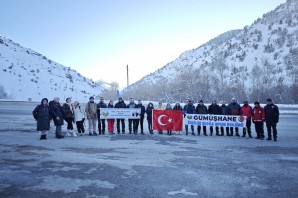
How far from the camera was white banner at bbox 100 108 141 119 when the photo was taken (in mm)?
16328

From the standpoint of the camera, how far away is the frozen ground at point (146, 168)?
258 inches

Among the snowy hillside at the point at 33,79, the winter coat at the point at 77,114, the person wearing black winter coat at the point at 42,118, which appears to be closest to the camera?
the person wearing black winter coat at the point at 42,118

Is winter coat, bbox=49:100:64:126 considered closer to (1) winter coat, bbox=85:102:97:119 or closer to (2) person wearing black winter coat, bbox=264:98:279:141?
(1) winter coat, bbox=85:102:97:119

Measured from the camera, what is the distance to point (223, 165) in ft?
29.1

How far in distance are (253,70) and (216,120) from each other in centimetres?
3577

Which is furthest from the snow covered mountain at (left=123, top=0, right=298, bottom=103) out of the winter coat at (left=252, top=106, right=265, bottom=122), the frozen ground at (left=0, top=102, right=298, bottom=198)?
the frozen ground at (left=0, top=102, right=298, bottom=198)

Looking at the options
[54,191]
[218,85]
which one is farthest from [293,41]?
[54,191]

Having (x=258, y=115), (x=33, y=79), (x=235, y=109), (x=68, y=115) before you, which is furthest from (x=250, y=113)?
(x=33, y=79)

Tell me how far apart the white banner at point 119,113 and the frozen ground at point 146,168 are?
305cm

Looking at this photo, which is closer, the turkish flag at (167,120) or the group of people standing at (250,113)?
the group of people standing at (250,113)

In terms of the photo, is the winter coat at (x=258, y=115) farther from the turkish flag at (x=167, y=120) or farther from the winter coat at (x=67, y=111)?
the winter coat at (x=67, y=111)

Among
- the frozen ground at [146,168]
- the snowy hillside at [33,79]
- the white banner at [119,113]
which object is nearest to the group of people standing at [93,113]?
the white banner at [119,113]

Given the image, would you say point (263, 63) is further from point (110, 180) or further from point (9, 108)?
point (110, 180)

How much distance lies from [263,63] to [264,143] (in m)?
43.6
